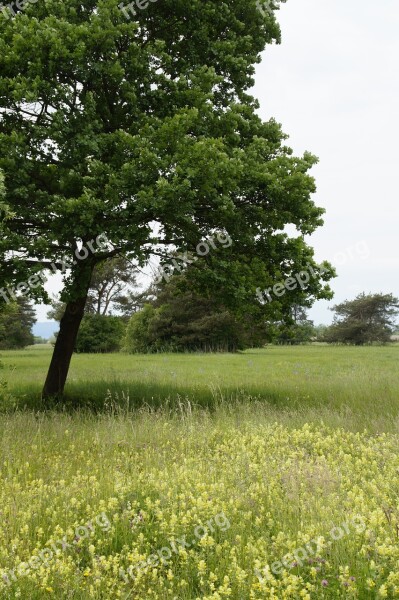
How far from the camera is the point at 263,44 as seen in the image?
51.5 feet

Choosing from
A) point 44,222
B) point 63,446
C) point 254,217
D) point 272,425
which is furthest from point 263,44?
point 63,446

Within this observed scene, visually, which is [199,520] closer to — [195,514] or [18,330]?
[195,514]

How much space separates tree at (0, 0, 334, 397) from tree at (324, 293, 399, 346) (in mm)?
63248

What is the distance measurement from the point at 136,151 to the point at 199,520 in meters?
8.76

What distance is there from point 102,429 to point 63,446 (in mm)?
1262

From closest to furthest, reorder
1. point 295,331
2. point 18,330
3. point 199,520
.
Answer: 1. point 199,520
2. point 295,331
3. point 18,330

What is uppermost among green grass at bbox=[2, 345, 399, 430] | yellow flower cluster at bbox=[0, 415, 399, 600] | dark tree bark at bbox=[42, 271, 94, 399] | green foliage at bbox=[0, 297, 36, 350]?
green foliage at bbox=[0, 297, 36, 350]

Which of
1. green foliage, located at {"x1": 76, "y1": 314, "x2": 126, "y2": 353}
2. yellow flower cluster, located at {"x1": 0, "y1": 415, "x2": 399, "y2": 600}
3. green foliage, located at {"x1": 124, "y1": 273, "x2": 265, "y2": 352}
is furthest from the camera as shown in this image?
green foliage, located at {"x1": 76, "y1": 314, "x2": 126, "y2": 353}

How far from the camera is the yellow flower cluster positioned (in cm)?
414

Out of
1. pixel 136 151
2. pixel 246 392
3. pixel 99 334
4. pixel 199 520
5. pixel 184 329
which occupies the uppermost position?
pixel 136 151

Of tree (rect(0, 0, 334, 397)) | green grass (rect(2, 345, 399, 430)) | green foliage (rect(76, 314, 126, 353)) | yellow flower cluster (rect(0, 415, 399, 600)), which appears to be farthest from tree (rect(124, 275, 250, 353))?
yellow flower cluster (rect(0, 415, 399, 600))

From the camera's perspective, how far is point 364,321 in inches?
2943

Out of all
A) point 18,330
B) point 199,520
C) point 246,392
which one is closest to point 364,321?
point 18,330

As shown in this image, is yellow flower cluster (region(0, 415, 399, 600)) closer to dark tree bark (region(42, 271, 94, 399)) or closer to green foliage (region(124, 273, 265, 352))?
dark tree bark (region(42, 271, 94, 399))
